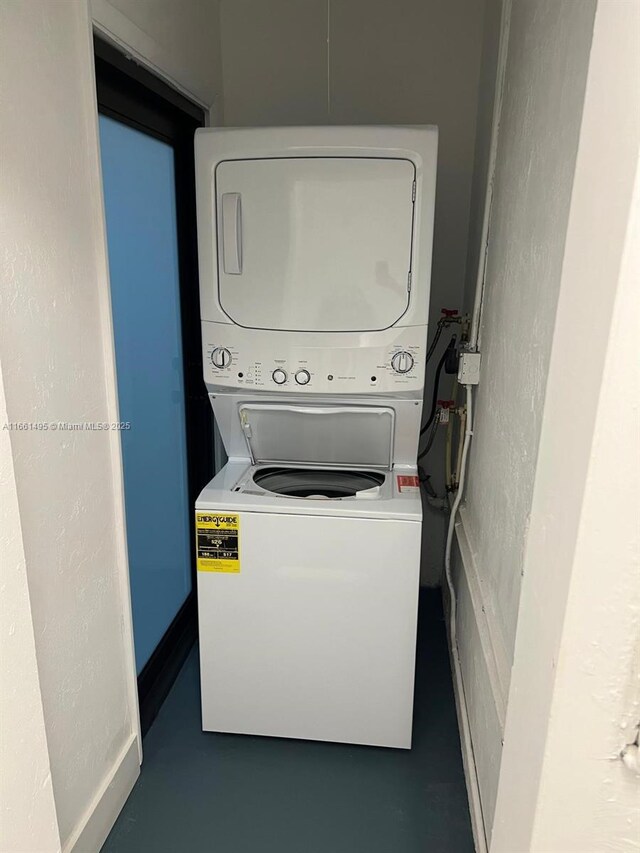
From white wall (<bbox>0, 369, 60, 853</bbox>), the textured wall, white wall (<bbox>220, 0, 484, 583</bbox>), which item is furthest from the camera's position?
white wall (<bbox>220, 0, 484, 583</bbox>)

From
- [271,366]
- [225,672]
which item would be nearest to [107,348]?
[271,366]

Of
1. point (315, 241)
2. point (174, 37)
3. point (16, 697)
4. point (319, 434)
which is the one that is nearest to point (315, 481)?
point (319, 434)

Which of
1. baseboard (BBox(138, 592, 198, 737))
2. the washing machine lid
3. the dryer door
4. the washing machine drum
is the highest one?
the dryer door

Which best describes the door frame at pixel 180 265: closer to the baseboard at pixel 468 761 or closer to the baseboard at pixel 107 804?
the baseboard at pixel 107 804

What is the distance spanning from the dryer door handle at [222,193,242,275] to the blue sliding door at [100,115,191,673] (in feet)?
1.06

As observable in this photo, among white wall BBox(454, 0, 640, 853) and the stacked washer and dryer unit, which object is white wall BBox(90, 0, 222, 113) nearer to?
the stacked washer and dryer unit

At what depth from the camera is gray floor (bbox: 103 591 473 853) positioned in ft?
5.54

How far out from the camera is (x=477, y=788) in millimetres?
1688

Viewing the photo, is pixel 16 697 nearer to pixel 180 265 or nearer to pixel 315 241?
pixel 315 241

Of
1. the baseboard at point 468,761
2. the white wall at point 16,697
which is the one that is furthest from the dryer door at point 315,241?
the baseboard at point 468,761

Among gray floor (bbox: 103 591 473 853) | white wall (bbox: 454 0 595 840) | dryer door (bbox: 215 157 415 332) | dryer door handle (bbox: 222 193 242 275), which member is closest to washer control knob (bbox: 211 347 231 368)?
dryer door (bbox: 215 157 415 332)

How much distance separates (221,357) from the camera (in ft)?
6.43

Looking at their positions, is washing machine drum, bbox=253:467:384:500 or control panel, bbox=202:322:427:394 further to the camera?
washing machine drum, bbox=253:467:384:500

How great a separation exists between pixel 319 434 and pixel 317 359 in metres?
0.30
